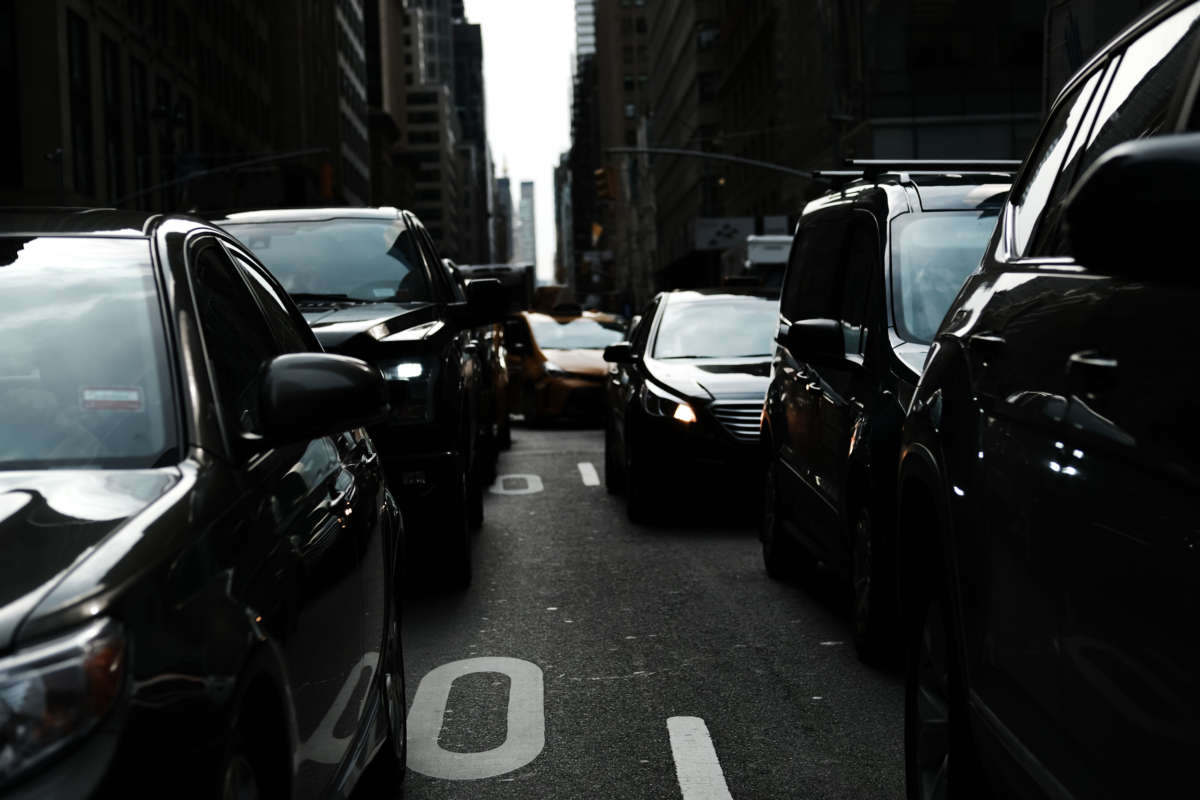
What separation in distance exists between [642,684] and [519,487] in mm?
8344

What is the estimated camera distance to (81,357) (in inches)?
131

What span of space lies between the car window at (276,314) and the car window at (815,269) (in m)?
3.87

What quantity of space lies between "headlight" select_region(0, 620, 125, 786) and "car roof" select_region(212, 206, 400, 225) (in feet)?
25.9

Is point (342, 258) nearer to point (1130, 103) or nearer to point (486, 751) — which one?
point (486, 751)

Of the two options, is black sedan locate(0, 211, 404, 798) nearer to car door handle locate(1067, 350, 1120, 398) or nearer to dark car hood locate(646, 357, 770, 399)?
car door handle locate(1067, 350, 1120, 398)

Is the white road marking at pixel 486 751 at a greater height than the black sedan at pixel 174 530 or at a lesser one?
lesser

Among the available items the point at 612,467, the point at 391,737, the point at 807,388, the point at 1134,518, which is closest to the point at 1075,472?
the point at 1134,518

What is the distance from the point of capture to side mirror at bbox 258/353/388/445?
330 cm

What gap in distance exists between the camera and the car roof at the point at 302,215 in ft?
32.8

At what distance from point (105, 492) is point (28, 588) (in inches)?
19.4

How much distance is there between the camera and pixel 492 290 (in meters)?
9.99

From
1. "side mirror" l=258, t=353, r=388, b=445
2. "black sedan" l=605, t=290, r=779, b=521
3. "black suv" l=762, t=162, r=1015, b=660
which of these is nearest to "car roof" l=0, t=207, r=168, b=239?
"side mirror" l=258, t=353, r=388, b=445

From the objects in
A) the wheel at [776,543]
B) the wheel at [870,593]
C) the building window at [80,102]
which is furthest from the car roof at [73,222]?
the building window at [80,102]

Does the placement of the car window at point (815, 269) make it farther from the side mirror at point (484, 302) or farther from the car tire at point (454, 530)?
the car tire at point (454, 530)
